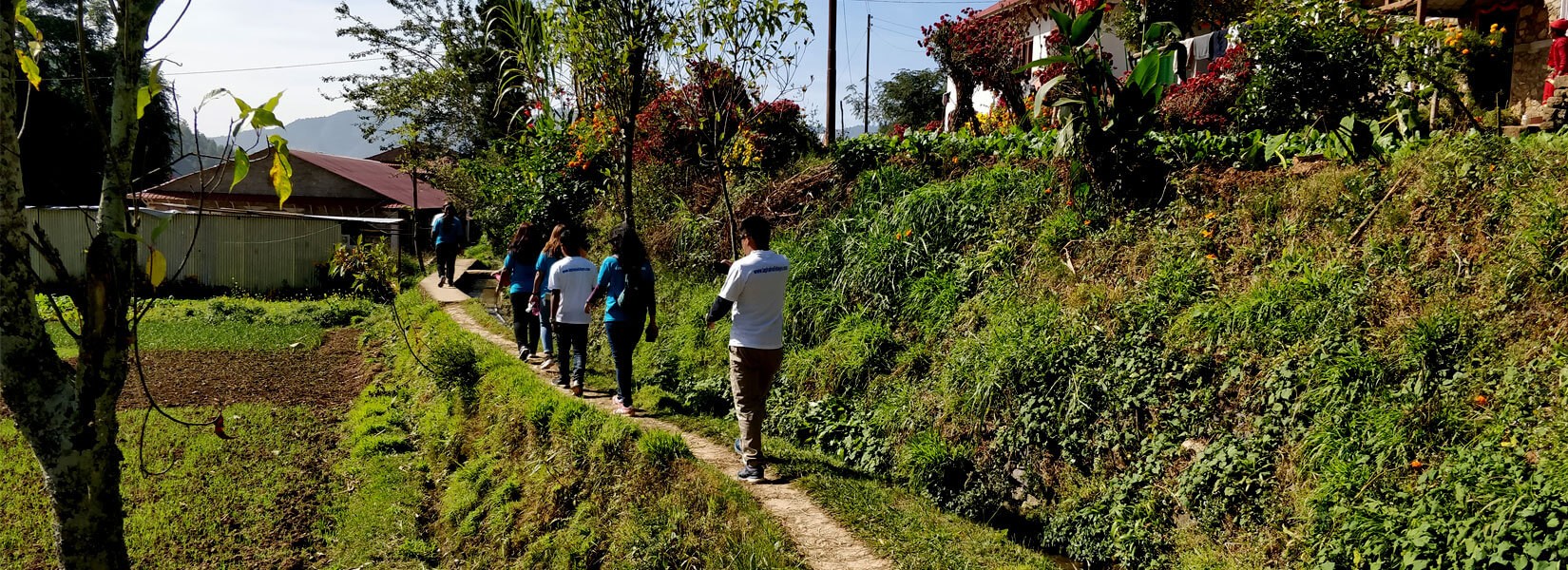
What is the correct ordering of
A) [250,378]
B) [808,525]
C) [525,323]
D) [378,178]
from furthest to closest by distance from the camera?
[378,178]
[250,378]
[525,323]
[808,525]

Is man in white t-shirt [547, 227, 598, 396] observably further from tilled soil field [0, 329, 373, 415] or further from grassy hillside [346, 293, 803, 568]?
tilled soil field [0, 329, 373, 415]

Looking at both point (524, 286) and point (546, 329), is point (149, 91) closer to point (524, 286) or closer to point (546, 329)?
point (546, 329)

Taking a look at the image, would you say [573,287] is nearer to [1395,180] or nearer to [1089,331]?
[1089,331]

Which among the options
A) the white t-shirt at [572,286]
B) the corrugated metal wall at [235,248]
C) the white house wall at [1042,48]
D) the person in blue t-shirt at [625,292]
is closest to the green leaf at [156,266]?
the person in blue t-shirt at [625,292]

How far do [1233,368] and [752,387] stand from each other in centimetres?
288

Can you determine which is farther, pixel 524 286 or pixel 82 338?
pixel 524 286

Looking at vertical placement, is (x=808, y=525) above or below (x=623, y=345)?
below

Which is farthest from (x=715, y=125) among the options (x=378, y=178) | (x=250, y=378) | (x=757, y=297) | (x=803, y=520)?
(x=378, y=178)

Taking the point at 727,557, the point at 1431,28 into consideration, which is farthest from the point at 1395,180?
the point at 727,557

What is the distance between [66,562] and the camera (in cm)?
301

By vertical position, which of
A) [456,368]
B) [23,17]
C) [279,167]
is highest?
[23,17]

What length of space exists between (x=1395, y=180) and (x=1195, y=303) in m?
1.55

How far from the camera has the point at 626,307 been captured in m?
7.41

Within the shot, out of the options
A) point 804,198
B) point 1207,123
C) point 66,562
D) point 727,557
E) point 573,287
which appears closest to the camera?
point 66,562
